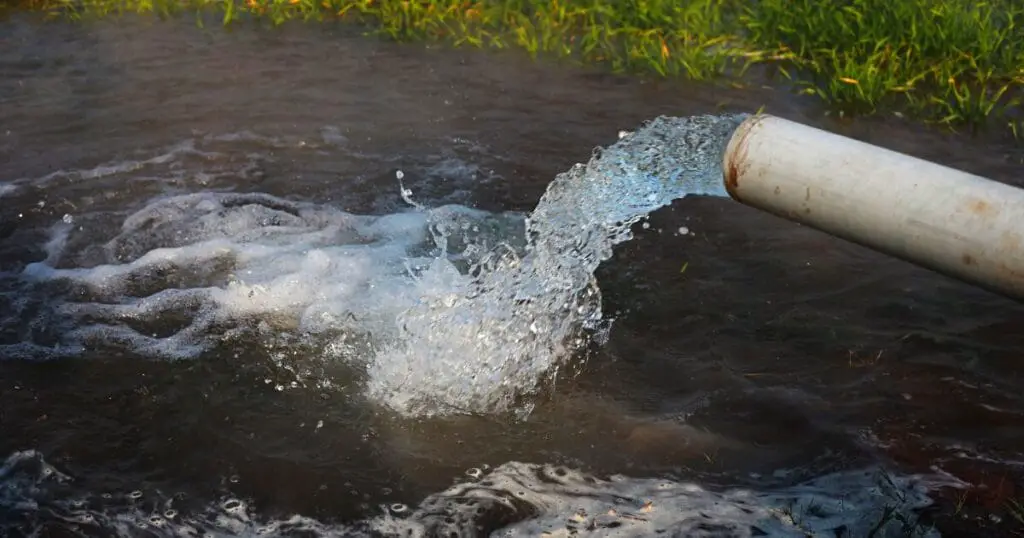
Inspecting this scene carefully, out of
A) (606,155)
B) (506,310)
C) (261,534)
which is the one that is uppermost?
(606,155)

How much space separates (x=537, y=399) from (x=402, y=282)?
0.93 m

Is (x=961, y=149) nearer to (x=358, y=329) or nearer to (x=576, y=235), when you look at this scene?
(x=576, y=235)

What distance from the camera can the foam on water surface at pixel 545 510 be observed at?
2721 mm

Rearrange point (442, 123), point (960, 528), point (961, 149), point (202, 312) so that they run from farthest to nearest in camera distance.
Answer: point (442, 123) → point (961, 149) → point (202, 312) → point (960, 528)

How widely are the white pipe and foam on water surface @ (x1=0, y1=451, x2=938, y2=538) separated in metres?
0.89

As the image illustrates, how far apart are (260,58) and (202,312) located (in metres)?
2.70

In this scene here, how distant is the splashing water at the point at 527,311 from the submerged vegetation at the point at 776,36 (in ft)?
6.77

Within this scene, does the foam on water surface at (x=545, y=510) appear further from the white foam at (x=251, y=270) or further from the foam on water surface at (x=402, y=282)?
the white foam at (x=251, y=270)

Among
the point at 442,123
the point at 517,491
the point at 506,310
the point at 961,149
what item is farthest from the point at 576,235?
the point at 961,149

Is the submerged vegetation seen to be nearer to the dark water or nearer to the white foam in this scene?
the dark water

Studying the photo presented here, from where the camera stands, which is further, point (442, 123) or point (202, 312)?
point (442, 123)

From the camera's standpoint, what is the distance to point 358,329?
3656 mm

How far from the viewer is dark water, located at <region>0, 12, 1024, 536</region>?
2877mm

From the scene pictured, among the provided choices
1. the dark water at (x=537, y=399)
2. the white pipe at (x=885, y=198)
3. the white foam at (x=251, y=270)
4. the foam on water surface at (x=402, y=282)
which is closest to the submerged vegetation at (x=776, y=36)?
the dark water at (x=537, y=399)
